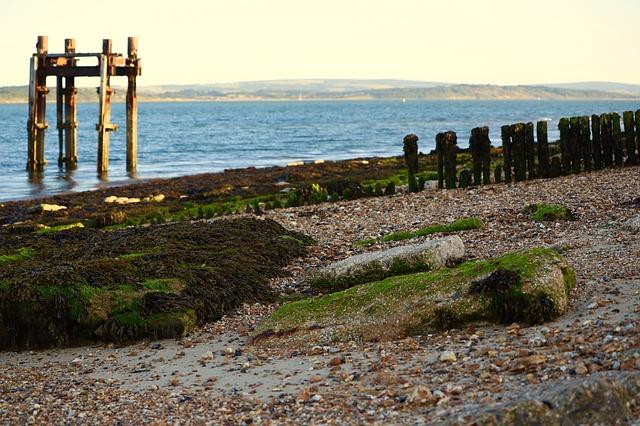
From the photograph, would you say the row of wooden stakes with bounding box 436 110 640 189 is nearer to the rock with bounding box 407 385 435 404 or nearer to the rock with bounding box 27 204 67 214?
the rock with bounding box 27 204 67 214

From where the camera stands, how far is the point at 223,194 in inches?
1043

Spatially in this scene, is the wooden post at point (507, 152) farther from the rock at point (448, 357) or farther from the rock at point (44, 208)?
the rock at point (448, 357)

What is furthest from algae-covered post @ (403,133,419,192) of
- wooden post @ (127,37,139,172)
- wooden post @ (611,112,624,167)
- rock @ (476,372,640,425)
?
wooden post @ (127,37,139,172)

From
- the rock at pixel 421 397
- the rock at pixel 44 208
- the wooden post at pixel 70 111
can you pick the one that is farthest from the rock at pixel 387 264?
the wooden post at pixel 70 111

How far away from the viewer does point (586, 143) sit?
20.6 meters

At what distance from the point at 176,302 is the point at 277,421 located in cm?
411

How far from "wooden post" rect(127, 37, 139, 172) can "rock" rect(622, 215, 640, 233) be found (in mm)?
24501

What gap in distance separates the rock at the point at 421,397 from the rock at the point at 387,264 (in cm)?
446

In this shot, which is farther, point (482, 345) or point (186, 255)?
point (186, 255)

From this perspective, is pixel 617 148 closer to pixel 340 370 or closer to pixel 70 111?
pixel 340 370

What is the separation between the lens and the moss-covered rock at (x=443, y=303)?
9203 millimetres

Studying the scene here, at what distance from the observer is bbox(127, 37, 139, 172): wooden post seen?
34.3 meters

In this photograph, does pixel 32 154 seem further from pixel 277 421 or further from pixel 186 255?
pixel 277 421

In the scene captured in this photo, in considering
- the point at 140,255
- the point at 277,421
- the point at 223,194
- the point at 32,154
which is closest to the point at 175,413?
the point at 277,421
